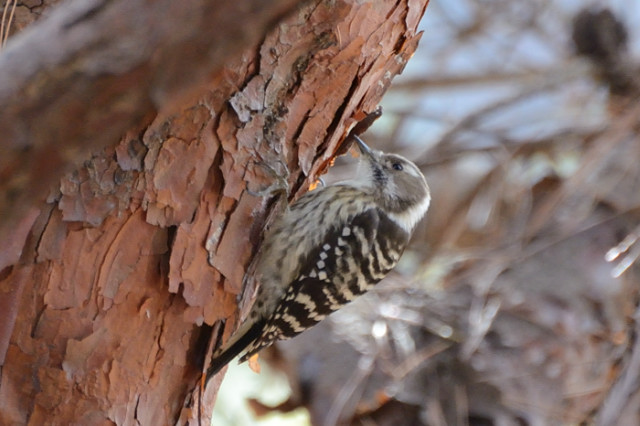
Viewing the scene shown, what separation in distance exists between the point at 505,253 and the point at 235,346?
2.10 m

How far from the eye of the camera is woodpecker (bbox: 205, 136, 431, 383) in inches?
127

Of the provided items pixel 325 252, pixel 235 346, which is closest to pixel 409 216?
pixel 325 252

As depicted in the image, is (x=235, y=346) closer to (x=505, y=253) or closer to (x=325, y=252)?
(x=325, y=252)

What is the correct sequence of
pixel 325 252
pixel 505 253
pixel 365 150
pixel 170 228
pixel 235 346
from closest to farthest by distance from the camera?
pixel 170 228 → pixel 235 346 → pixel 325 252 → pixel 365 150 → pixel 505 253

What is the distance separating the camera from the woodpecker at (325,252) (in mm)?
3230

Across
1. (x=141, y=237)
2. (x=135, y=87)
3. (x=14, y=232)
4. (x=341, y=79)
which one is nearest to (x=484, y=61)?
(x=341, y=79)

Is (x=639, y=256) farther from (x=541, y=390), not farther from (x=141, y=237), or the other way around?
(x=141, y=237)

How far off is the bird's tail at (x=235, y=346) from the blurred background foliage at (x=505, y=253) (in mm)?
1203

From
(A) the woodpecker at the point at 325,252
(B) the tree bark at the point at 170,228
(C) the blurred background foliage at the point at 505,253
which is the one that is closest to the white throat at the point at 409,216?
(A) the woodpecker at the point at 325,252

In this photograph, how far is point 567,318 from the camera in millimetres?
4316

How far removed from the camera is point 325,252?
11.2ft

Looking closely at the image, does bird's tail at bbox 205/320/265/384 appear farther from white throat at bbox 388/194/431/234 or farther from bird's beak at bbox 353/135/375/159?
bird's beak at bbox 353/135/375/159

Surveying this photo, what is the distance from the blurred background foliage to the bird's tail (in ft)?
3.95

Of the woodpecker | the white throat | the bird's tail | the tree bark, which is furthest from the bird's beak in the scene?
the bird's tail
